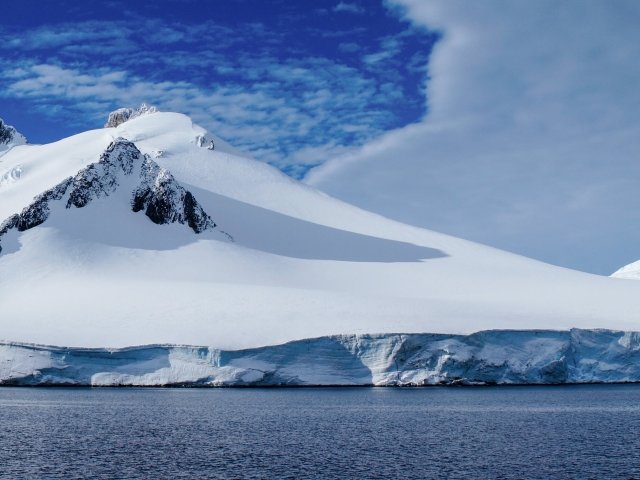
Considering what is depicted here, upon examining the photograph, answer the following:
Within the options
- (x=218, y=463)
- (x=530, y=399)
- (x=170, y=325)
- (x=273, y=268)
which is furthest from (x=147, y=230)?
(x=218, y=463)

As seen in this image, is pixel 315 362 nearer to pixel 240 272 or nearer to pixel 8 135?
pixel 240 272

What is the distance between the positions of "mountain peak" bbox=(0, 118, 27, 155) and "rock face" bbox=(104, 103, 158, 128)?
11966mm

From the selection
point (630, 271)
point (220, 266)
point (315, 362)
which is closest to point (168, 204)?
point (220, 266)

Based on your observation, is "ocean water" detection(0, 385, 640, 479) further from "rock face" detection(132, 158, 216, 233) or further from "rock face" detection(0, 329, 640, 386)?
"rock face" detection(132, 158, 216, 233)

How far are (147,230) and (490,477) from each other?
177ft

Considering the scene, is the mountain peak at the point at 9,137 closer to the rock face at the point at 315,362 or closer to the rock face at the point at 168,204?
the rock face at the point at 168,204

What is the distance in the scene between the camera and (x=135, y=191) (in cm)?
7056

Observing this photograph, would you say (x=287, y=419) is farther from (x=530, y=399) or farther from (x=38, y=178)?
(x=38, y=178)

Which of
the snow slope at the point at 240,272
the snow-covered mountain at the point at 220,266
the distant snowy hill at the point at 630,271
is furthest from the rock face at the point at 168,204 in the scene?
the distant snowy hill at the point at 630,271

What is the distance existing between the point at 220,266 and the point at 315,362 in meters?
22.1

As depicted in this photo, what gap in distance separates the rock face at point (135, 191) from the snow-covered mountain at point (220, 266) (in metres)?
0.13

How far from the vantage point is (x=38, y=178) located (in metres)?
76.7

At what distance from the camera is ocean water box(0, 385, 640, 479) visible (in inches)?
733

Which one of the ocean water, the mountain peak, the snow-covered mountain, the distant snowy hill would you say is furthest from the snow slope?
the distant snowy hill
